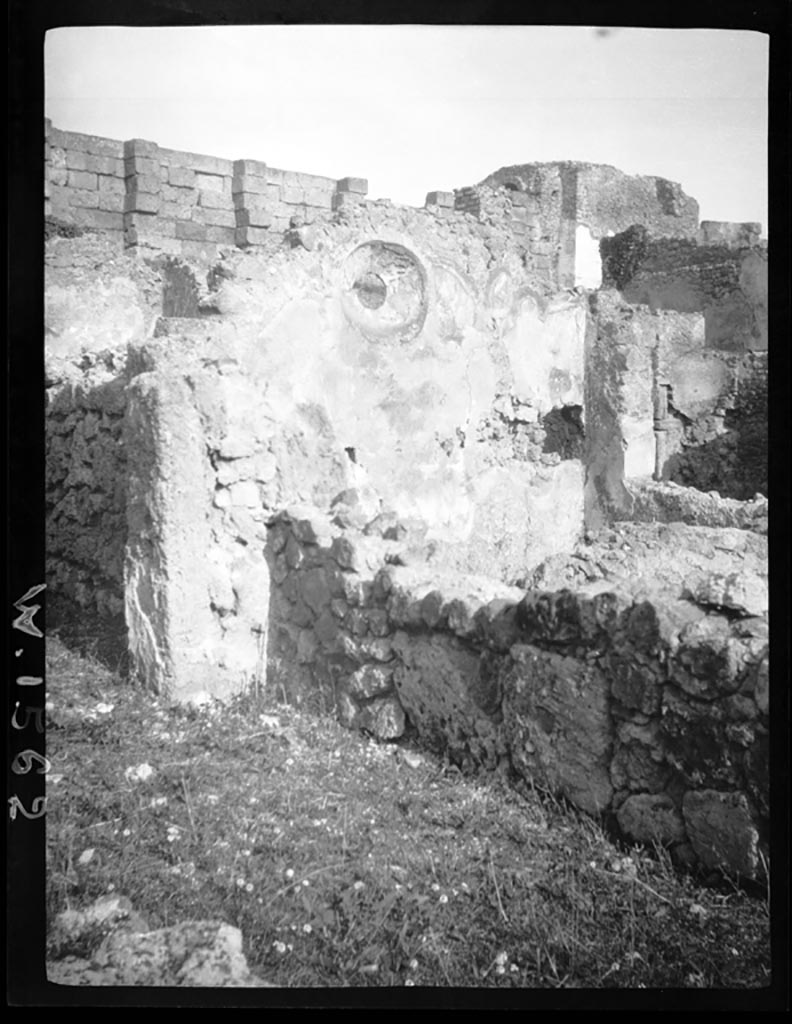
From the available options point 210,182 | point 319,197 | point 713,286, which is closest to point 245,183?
point 210,182

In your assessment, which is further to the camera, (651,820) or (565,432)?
(565,432)

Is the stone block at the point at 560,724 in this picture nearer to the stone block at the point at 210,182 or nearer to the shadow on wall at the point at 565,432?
the shadow on wall at the point at 565,432

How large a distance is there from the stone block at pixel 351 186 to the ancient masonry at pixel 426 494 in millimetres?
2570

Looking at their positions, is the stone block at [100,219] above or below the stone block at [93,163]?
below

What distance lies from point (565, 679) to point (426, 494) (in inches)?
135

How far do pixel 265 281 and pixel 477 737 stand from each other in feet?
9.79

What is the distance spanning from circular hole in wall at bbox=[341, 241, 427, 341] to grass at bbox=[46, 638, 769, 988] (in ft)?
10.1

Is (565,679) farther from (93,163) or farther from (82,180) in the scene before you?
(93,163)

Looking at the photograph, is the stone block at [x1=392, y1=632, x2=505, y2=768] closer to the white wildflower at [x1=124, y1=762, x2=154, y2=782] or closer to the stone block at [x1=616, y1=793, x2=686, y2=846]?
the stone block at [x1=616, y1=793, x2=686, y2=846]

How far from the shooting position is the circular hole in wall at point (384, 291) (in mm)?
5961

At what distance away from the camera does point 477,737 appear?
3.44 metres

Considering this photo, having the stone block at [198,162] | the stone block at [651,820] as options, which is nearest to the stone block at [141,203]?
the stone block at [198,162]

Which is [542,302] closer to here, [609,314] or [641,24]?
[609,314]

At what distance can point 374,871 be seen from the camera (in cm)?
305
